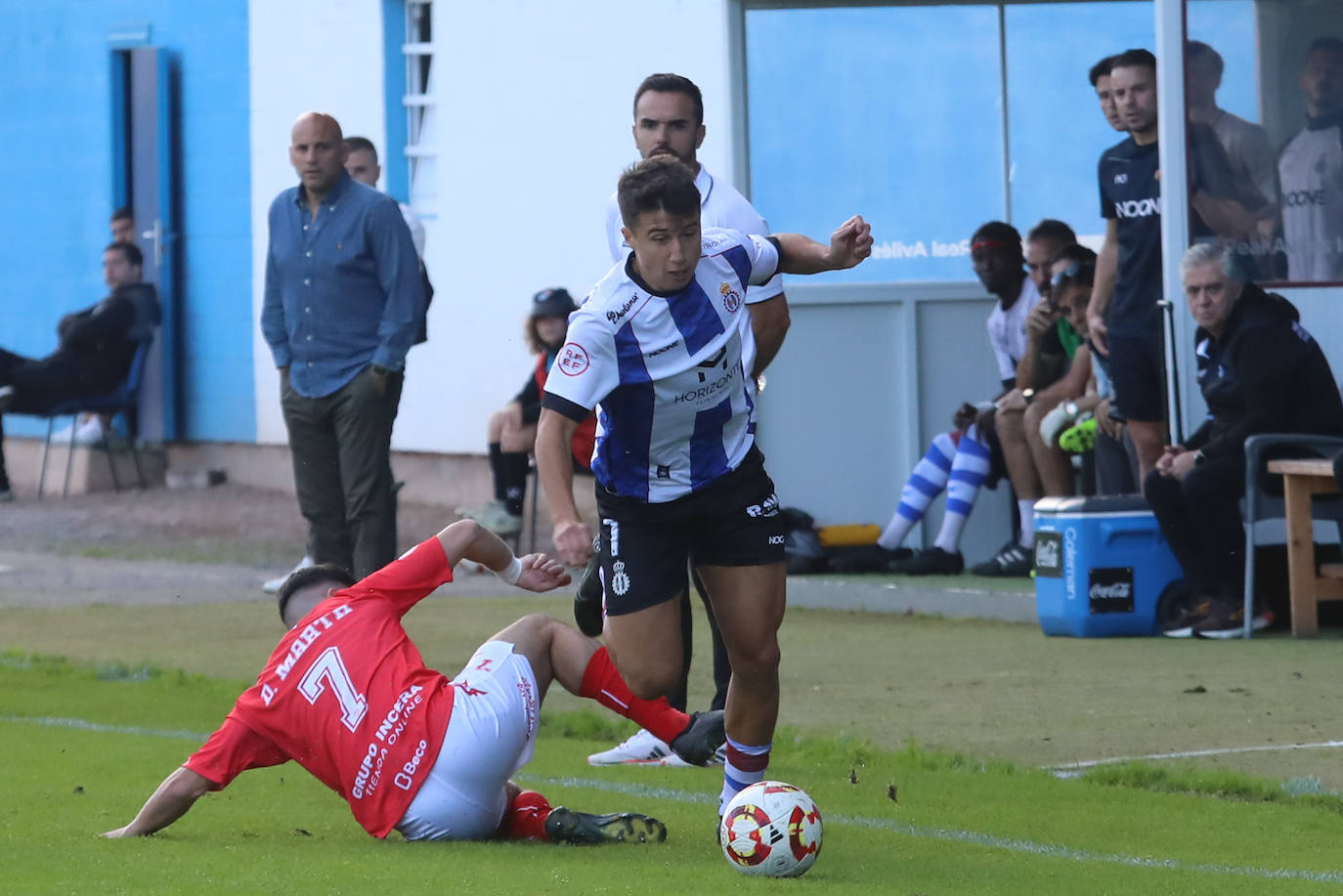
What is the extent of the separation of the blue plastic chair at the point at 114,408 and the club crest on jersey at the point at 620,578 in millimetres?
13074

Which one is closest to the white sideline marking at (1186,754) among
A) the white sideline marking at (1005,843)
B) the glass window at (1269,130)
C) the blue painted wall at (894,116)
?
the white sideline marking at (1005,843)

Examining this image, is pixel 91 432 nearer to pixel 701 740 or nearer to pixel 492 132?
pixel 492 132

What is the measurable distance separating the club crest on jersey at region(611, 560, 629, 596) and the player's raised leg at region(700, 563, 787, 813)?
8.6 inches

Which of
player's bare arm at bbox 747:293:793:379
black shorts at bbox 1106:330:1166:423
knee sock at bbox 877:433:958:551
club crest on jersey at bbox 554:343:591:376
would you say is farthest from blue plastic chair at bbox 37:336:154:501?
club crest on jersey at bbox 554:343:591:376

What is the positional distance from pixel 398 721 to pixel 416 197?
12.3 m

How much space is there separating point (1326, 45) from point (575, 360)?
19.7ft

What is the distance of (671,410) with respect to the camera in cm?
605

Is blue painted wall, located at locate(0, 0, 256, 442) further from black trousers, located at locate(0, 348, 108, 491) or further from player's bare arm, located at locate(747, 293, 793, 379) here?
player's bare arm, located at locate(747, 293, 793, 379)

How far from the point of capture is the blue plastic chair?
18.7 meters

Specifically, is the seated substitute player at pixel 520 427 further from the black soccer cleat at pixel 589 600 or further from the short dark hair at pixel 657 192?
the short dark hair at pixel 657 192

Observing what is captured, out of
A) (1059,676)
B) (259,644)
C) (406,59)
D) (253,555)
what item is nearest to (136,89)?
(406,59)

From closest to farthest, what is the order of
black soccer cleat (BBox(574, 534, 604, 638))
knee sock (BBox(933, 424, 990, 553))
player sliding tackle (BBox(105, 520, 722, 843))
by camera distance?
player sliding tackle (BBox(105, 520, 722, 843)), black soccer cleat (BBox(574, 534, 604, 638)), knee sock (BBox(933, 424, 990, 553))

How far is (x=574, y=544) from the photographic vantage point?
18.8 ft

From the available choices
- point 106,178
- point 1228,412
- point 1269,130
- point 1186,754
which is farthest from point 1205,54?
point 106,178
